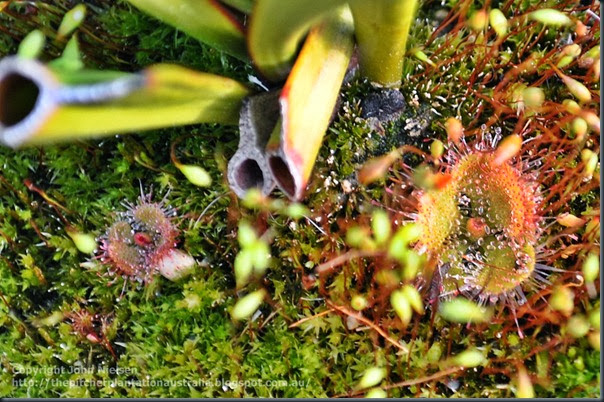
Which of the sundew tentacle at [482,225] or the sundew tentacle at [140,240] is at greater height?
the sundew tentacle at [482,225]

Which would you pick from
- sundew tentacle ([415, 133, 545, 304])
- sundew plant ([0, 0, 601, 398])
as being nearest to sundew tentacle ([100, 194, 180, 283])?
sundew plant ([0, 0, 601, 398])

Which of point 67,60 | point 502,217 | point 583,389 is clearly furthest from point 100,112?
point 583,389

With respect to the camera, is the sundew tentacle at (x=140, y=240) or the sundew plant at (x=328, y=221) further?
the sundew tentacle at (x=140, y=240)

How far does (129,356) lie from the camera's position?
115 cm

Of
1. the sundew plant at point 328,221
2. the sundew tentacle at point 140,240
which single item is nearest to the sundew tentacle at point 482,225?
the sundew plant at point 328,221

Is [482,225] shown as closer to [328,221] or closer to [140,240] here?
[328,221]

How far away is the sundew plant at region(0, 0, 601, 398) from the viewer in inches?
38.7

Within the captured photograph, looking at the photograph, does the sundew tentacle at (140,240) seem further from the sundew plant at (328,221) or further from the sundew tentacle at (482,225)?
the sundew tentacle at (482,225)

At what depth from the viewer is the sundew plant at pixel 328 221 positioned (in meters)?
0.98

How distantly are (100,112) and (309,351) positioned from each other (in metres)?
0.63

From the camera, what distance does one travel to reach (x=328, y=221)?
1.12 m

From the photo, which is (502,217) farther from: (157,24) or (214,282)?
(157,24)

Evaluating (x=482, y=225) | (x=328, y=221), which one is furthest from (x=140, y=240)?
(x=482, y=225)

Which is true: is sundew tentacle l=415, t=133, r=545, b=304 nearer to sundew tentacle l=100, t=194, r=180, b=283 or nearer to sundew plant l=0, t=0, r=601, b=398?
sundew plant l=0, t=0, r=601, b=398
